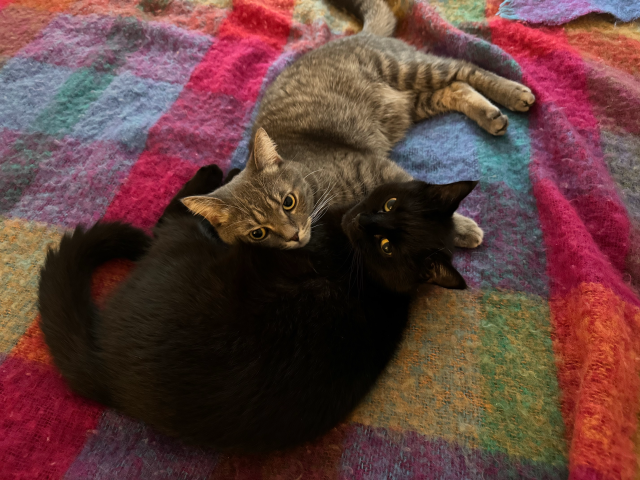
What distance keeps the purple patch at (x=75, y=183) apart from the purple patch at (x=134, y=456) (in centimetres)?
75

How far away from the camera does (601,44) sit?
1700 millimetres

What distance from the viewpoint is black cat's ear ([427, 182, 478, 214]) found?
1.04 metres

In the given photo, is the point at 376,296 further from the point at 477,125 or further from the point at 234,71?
the point at 234,71

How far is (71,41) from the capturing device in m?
1.86

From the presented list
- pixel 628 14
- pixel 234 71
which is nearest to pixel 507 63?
A: pixel 628 14

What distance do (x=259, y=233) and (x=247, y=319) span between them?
372 millimetres

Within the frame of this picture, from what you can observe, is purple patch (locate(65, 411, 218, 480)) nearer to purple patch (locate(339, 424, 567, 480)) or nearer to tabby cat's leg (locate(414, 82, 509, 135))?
purple patch (locate(339, 424, 567, 480))

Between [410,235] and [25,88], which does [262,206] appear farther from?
[25,88]

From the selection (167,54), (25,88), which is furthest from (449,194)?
(25,88)

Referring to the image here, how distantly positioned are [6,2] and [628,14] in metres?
3.04

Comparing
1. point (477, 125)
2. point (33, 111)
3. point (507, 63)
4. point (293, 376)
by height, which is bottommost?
point (33, 111)

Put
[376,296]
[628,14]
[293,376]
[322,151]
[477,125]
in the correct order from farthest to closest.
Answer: [628,14]
[477,125]
[322,151]
[376,296]
[293,376]

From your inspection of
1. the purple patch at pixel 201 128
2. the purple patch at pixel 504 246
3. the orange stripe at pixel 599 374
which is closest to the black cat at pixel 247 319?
→ the purple patch at pixel 504 246

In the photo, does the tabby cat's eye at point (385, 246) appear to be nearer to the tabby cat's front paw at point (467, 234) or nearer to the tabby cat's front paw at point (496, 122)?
the tabby cat's front paw at point (467, 234)
